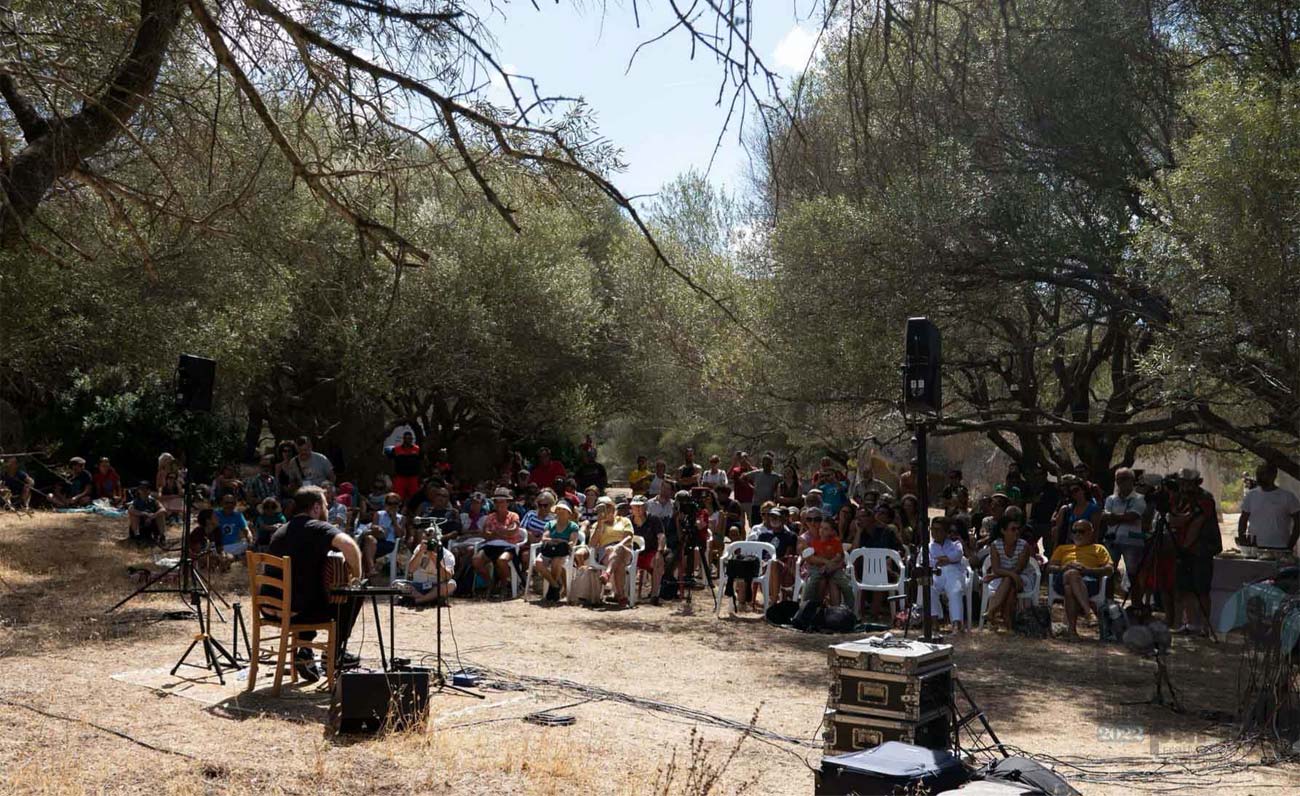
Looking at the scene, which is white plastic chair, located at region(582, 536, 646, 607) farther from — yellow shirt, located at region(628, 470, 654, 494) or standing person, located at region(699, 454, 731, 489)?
yellow shirt, located at region(628, 470, 654, 494)

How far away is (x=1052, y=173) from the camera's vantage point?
10789 mm

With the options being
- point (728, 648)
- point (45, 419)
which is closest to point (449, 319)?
point (45, 419)

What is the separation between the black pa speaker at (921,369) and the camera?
21.5 feet

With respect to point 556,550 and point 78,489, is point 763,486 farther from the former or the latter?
point 78,489

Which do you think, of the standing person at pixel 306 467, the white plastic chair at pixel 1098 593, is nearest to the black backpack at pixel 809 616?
the white plastic chair at pixel 1098 593

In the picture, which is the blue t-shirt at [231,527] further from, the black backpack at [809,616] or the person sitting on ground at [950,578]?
the person sitting on ground at [950,578]

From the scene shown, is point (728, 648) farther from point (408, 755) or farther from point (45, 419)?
point (45, 419)

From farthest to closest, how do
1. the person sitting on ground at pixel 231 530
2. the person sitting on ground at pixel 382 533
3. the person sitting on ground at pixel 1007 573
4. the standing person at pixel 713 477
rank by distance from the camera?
1. the standing person at pixel 713 477
2. the person sitting on ground at pixel 231 530
3. the person sitting on ground at pixel 382 533
4. the person sitting on ground at pixel 1007 573

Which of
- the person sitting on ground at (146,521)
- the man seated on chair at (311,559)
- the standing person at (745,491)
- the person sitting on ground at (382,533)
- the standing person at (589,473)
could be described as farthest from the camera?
the standing person at (589,473)

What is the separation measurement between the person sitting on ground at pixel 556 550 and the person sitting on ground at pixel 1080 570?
4794 millimetres

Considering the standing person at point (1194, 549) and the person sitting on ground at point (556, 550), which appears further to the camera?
the person sitting on ground at point (556, 550)

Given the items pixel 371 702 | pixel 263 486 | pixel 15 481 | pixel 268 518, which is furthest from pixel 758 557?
pixel 15 481

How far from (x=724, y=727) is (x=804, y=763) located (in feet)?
2.85

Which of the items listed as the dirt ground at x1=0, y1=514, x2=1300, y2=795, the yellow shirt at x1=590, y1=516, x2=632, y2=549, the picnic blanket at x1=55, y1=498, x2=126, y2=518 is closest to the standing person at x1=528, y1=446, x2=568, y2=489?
the yellow shirt at x1=590, y1=516, x2=632, y2=549
